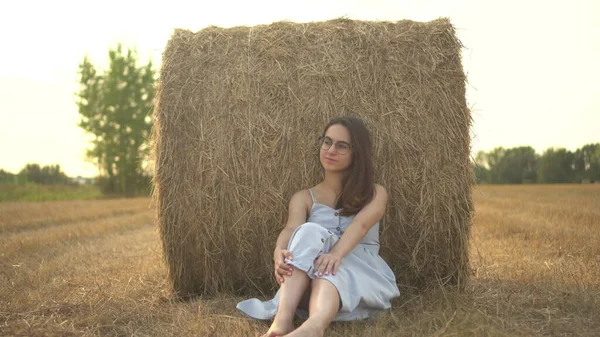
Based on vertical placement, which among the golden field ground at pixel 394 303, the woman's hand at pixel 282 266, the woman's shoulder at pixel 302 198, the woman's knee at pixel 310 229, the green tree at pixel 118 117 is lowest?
the golden field ground at pixel 394 303

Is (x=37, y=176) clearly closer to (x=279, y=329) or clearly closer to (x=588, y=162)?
(x=588, y=162)

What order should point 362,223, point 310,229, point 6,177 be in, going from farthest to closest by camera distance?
point 6,177, point 362,223, point 310,229

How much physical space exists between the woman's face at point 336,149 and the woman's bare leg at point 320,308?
27.3 inches

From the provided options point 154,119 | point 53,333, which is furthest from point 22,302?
point 154,119

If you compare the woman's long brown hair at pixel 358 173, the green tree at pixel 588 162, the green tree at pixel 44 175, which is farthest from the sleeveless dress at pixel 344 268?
the green tree at pixel 44 175

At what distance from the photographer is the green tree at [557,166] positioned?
545 centimetres

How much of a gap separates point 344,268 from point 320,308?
33 centimetres

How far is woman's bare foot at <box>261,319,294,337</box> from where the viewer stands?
2.42 metres

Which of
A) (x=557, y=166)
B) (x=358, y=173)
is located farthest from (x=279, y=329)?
(x=557, y=166)

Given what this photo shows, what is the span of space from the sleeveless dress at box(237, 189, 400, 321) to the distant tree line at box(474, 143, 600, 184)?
1.64 meters

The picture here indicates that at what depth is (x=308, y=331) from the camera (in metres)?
2.32

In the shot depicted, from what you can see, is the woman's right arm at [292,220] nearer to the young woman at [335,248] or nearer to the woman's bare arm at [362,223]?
the young woman at [335,248]

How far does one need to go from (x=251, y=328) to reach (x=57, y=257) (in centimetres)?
303

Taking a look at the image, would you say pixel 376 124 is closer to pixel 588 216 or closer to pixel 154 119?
pixel 154 119
